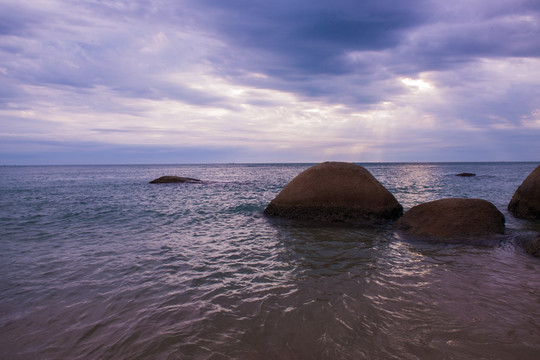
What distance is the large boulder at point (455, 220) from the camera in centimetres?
805

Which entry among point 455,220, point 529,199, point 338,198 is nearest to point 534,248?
point 455,220

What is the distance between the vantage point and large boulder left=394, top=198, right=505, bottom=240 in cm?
805

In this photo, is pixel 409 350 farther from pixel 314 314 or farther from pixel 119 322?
pixel 119 322

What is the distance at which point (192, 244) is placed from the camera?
7941 mm

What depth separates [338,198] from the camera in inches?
417

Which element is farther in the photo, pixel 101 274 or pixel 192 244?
pixel 192 244

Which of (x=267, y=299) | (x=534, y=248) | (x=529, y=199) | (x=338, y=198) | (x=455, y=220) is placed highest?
(x=338, y=198)

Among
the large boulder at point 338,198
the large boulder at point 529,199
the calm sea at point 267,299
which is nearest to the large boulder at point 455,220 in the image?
the calm sea at point 267,299

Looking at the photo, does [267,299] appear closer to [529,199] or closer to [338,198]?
[338,198]

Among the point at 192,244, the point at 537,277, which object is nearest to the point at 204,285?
the point at 192,244

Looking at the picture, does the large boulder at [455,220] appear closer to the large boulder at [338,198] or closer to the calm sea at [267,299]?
the calm sea at [267,299]

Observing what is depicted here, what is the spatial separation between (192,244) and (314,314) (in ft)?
15.5

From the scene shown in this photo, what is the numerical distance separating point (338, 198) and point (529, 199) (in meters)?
7.29

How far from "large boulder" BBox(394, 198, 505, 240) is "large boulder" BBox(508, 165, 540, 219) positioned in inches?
147
